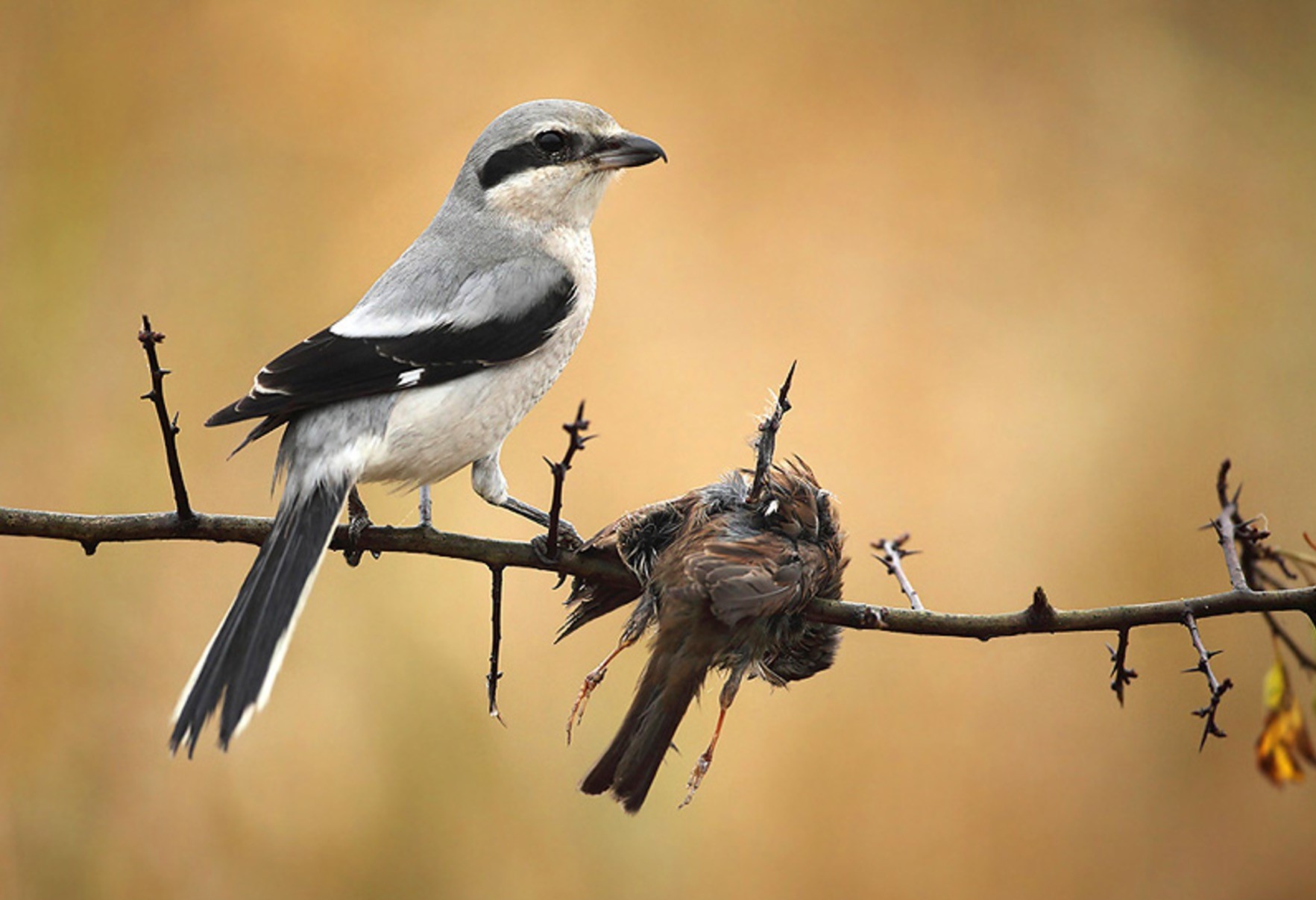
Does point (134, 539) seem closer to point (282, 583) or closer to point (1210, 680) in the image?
point (282, 583)

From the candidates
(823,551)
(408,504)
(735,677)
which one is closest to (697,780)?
(735,677)

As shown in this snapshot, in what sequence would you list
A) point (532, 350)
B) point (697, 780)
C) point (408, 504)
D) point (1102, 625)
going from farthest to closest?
1. point (408, 504)
2. point (532, 350)
3. point (697, 780)
4. point (1102, 625)

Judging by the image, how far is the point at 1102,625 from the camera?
1145 mm

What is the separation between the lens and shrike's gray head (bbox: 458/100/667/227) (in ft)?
5.72

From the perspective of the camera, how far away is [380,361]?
1564mm

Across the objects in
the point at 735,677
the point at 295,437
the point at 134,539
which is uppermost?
the point at 295,437

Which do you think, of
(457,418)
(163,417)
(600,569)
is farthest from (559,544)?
(163,417)

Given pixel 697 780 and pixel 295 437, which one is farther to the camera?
pixel 295 437

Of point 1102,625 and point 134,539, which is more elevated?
point 134,539

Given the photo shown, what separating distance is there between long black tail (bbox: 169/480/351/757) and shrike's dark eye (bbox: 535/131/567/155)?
→ 0.63 meters

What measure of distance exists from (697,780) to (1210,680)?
1.77 feet

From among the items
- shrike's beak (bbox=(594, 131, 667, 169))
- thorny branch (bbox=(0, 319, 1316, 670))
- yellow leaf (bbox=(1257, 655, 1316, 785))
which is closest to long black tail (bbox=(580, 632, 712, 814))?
thorny branch (bbox=(0, 319, 1316, 670))

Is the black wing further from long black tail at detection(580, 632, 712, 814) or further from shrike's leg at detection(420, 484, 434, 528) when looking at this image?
long black tail at detection(580, 632, 712, 814)

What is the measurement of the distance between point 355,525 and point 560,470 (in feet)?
1.94
